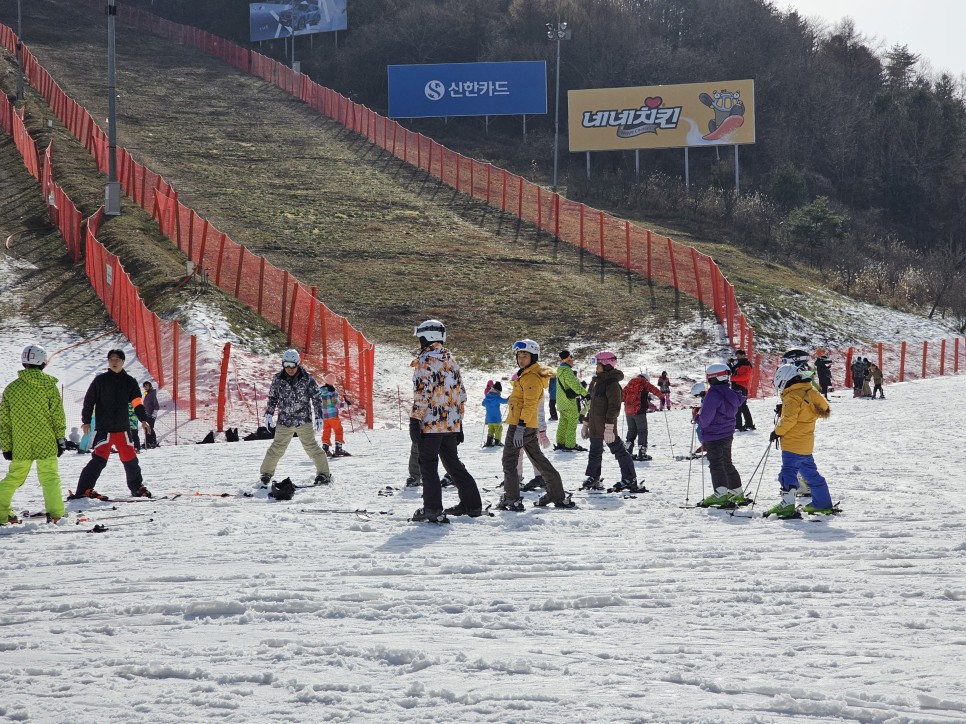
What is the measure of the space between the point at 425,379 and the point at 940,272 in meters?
44.5

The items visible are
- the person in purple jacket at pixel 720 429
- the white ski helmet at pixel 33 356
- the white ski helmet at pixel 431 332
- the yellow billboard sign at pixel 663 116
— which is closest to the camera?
the white ski helmet at pixel 431 332

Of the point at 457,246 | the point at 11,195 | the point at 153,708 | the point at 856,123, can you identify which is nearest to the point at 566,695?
the point at 153,708

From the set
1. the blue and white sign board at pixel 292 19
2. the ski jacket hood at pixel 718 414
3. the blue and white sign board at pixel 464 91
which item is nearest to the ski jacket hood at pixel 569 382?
the ski jacket hood at pixel 718 414

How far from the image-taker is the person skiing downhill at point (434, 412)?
925cm

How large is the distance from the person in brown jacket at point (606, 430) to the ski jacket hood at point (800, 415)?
2006 mm

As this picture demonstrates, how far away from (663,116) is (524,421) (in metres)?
47.7

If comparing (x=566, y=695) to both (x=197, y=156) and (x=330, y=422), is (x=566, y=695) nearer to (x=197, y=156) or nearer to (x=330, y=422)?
(x=330, y=422)

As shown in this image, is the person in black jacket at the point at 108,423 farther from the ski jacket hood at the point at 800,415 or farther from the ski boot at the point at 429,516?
the ski jacket hood at the point at 800,415

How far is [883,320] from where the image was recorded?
38719 millimetres

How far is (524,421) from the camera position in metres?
10.1

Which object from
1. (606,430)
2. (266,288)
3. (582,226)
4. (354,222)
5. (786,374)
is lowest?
(606,430)

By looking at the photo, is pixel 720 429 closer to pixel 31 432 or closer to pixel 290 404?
pixel 290 404

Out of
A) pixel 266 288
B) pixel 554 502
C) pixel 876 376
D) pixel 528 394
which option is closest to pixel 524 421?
pixel 528 394

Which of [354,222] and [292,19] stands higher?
[292,19]
